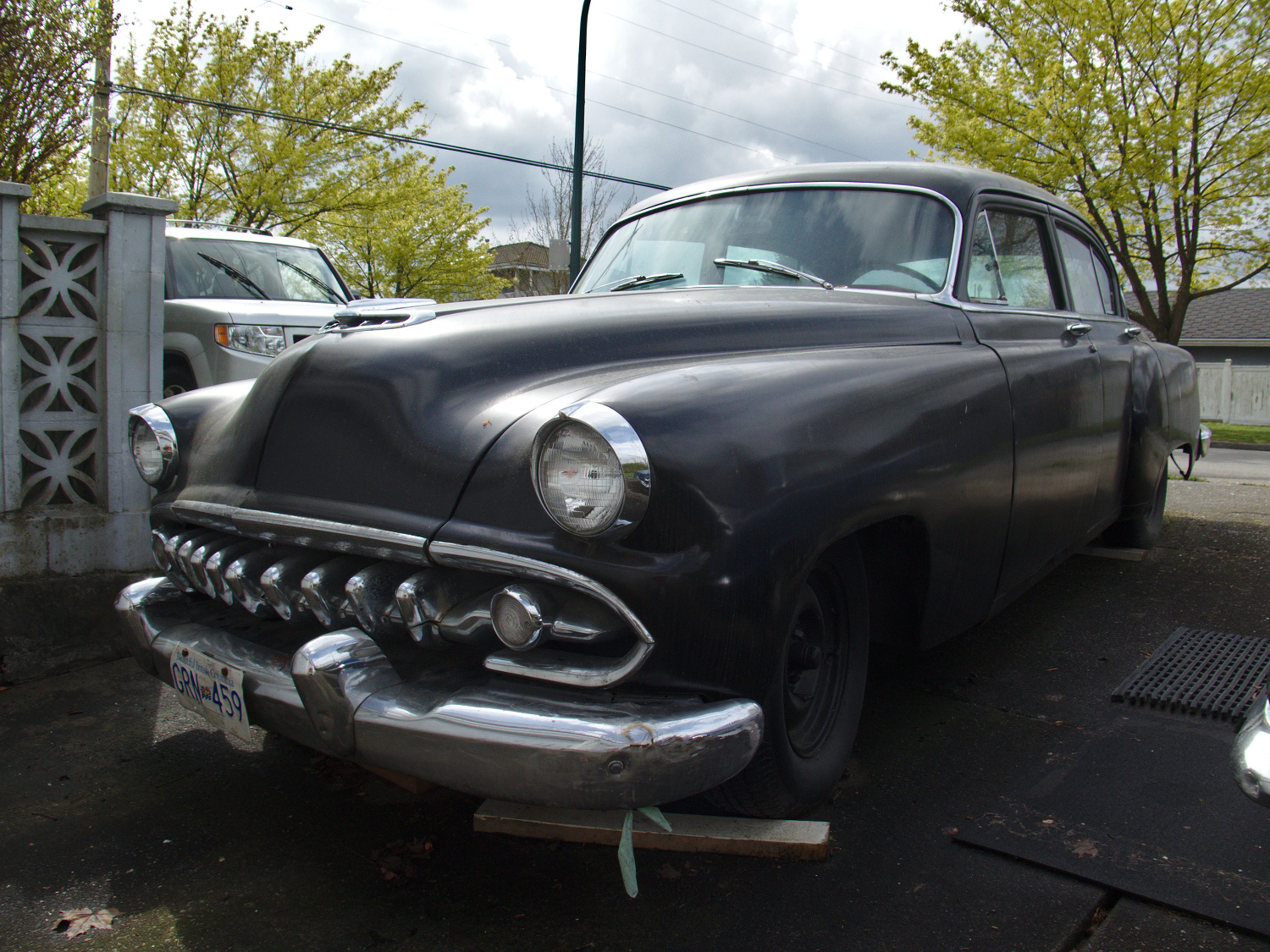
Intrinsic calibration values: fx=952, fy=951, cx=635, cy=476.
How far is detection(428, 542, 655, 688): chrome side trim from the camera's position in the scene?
1649 mm

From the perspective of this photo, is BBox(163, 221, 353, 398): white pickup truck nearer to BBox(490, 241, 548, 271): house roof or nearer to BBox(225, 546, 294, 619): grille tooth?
BBox(225, 546, 294, 619): grille tooth

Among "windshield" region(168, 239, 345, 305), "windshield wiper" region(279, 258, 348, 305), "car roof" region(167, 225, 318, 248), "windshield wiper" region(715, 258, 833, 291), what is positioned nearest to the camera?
"windshield wiper" region(715, 258, 833, 291)

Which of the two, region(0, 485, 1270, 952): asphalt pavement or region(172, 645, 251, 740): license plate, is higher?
region(172, 645, 251, 740): license plate

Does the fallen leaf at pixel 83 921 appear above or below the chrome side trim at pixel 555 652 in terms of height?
below

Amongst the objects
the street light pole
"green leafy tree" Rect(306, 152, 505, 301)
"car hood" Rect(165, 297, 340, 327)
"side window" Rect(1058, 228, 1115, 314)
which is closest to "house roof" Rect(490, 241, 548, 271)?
"green leafy tree" Rect(306, 152, 505, 301)

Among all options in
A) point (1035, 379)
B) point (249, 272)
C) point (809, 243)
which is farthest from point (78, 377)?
point (249, 272)

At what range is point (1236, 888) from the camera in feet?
6.36

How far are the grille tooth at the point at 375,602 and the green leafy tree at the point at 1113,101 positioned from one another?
46.9 ft

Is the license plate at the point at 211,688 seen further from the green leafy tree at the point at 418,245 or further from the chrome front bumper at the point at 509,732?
the green leafy tree at the point at 418,245

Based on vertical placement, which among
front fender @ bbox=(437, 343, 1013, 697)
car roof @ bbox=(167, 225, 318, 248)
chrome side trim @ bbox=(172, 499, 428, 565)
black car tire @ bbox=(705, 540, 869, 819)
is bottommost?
black car tire @ bbox=(705, 540, 869, 819)

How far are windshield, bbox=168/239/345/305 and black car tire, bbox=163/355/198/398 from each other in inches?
25.1

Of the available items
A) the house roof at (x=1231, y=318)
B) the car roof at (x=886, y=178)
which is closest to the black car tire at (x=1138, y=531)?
the car roof at (x=886, y=178)

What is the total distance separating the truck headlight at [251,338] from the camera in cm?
643

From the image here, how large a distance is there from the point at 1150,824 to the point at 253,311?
620 centimetres
